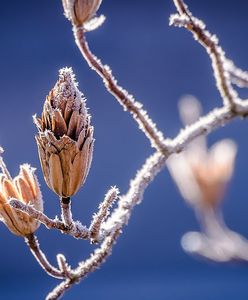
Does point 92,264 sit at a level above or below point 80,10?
below

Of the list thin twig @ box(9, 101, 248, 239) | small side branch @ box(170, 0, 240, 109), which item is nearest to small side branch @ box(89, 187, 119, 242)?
thin twig @ box(9, 101, 248, 239)

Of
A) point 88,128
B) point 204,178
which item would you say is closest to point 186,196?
point 204,178

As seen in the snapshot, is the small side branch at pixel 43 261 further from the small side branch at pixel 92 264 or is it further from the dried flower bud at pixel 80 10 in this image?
the dried flower bud at pixel 80 10

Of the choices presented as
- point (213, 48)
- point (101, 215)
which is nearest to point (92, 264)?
point (101, 215)

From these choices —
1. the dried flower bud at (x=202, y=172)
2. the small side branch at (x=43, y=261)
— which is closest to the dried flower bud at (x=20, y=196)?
the small side branch at (x=43, y=261)

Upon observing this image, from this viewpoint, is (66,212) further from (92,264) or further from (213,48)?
(213,48)

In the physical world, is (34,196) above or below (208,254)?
above

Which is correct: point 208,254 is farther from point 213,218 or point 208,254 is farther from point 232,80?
point 232,80
